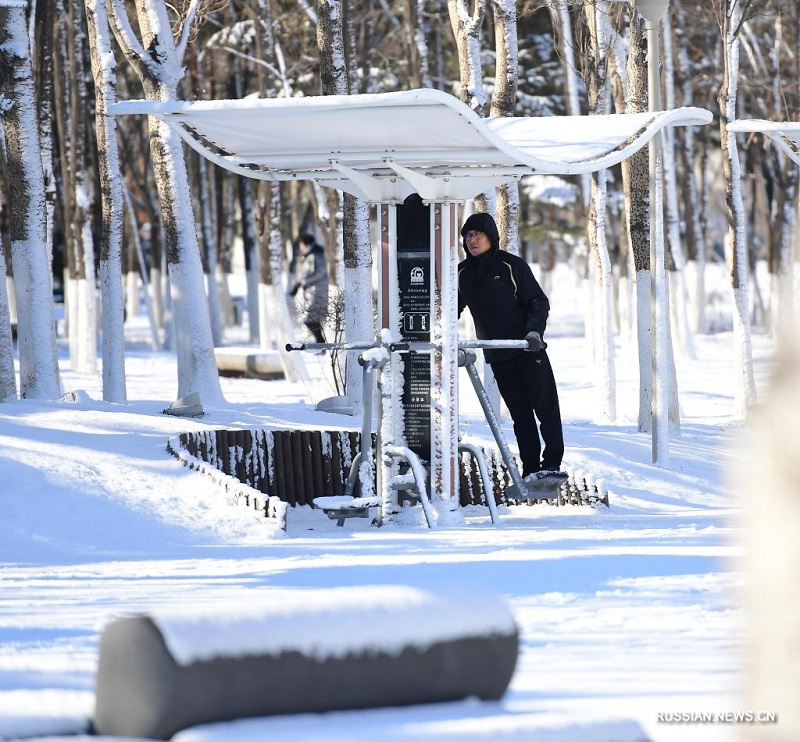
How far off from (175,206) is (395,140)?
6.09 meters

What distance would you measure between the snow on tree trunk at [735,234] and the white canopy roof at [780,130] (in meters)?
5.55

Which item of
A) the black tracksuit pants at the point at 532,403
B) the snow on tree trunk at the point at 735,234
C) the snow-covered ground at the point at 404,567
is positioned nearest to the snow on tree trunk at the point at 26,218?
the snow-covered ground at the point at 404,567

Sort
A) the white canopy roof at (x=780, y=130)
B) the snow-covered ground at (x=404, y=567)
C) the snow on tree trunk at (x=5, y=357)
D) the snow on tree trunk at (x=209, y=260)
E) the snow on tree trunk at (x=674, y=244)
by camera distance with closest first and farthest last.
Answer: the snow-covered ground at (x=404, y=567) < the white canopy roof at (x=780, y=130) < the snow on tree trunk at (x=5, y=357) < the snow on tree trunk at (x=674, y=244) < the snow on tree trunk at (x=209, y=260)

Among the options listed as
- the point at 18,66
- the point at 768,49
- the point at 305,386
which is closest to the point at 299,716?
the point at 18,66

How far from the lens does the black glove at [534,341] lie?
9.23 meters

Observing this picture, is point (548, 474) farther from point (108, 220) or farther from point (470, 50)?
point (108, 220)

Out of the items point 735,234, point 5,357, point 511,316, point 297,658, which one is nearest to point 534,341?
point 511,316

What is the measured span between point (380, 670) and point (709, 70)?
3706 cm

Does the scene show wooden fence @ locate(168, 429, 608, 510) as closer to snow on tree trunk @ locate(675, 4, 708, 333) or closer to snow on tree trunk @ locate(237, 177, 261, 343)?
snow on tree trunk @ locate(675, 4, 708, 333)

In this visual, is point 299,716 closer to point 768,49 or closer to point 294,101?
point 294,101

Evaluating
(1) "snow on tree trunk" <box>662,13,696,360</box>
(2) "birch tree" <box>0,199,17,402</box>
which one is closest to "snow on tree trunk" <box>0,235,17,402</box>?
(2) "birch tree" <box>0,199,17,402</box>

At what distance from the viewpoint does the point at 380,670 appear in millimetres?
2984

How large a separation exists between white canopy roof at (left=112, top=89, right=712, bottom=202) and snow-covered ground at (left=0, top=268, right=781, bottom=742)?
1876 mm

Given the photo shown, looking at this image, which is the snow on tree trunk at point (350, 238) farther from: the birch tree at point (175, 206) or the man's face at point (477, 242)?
the man's face at point (477, 242)
